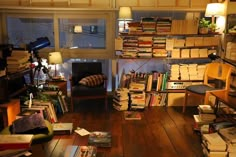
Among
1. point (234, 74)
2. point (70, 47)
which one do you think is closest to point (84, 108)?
point (70, 47)

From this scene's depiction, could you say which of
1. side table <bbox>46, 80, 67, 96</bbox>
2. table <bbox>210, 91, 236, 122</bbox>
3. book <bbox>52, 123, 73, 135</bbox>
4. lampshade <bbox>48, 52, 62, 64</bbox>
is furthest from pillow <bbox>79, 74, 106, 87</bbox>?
table <bbox>210, 91, 236, 122</bbox>

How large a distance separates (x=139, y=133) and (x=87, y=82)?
1.47m

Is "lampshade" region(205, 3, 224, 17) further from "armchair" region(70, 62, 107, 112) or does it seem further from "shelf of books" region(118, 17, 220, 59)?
"armchair" region(70, 62, 107, 112)

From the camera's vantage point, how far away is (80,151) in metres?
3.06

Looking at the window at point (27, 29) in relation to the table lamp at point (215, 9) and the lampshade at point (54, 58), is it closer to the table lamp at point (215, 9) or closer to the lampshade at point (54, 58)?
the lampshade at point (54, 58)

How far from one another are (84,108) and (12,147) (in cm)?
257

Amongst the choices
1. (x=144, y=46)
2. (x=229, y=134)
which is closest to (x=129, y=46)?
(x=144, y=46)

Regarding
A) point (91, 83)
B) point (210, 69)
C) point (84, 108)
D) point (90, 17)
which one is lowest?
point (84, 108)

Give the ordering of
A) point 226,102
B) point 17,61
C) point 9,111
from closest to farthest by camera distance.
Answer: point 226,102 → point 9,111 → point 17,61

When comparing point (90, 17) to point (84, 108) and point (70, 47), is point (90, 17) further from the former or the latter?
point (84, 108)

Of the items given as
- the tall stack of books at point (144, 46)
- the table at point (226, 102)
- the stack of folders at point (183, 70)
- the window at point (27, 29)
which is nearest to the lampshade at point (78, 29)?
the window at point (27, 29)

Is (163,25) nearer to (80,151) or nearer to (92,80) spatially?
(92,80)

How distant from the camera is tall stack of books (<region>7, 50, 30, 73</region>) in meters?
3.81

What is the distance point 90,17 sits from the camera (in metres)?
5.26
